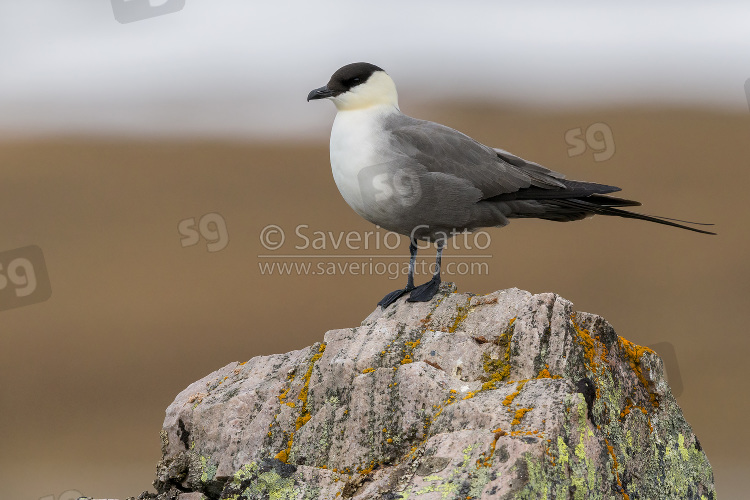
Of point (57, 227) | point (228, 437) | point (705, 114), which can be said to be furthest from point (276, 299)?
point (705, 114)

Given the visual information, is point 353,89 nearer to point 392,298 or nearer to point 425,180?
point 425,180

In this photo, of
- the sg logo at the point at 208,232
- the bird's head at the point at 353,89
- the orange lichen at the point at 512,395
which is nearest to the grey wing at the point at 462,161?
the bird's head at the point at 353,89

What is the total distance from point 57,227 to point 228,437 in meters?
14.4

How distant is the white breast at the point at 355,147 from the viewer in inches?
241

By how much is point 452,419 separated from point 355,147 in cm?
275

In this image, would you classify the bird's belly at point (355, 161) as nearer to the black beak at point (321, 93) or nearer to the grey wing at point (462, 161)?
the grey wing at point (462, 161)

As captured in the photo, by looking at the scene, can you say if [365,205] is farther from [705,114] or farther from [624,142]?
[705,114]

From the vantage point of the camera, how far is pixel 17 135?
22359 mm

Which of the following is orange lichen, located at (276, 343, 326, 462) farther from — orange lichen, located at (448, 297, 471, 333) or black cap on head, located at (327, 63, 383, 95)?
black cap on head, located at (327, 63, 383, 95)

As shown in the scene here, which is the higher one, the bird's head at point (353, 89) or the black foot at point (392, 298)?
the bird's head at point (353, 89)

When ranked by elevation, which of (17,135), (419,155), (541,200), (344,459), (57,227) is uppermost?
(17,135)

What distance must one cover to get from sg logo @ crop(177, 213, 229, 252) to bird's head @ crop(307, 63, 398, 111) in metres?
9.29

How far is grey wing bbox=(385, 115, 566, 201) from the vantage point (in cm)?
621

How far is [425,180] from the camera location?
6105mm
